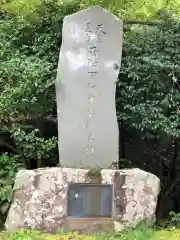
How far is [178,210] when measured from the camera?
834cm

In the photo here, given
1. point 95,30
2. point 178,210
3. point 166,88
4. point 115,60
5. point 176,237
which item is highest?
point 95,30

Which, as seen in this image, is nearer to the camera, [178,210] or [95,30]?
[95,30]

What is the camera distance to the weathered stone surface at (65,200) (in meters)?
5.70

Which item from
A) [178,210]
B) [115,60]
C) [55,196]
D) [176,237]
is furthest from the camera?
[178,210]

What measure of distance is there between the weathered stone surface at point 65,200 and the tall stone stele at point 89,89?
0.91ft

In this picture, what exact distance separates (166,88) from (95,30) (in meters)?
1.40

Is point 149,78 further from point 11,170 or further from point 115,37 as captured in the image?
point 11,170

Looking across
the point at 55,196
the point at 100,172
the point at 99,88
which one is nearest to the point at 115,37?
the point at 99,88

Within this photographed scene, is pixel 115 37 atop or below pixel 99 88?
atop

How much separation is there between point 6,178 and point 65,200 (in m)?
1.04

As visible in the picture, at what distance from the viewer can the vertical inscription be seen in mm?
6027

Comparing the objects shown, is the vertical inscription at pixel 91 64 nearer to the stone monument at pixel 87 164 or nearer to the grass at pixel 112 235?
the stone monument at pixel 87 164

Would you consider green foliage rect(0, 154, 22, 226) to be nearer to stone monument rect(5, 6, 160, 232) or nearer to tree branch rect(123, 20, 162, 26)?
stone monument rect(5, 6, 160, 232)

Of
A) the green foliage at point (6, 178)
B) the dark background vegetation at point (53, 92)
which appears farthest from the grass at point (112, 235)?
the dark background vegetation at point (53, 92)
